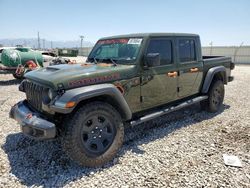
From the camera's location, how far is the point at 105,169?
3395 mm

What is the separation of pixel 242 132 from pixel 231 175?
1.78 metres

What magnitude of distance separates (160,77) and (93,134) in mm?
1701

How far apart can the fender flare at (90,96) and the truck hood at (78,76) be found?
0.37 feet

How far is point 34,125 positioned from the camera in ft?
10.3

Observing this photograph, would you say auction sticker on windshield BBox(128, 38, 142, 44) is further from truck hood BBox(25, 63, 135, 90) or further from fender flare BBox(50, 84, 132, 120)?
fender flare BBox(50, 84, 132, 120)

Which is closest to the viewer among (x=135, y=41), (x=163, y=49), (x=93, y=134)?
(x=93, y=134)

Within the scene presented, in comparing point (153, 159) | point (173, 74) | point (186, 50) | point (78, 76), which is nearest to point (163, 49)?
point (173, 74)

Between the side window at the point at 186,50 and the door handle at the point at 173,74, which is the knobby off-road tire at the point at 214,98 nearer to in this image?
the side window at the point at 186,50

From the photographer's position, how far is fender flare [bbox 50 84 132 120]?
3008 mm

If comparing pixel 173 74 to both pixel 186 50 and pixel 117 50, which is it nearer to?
pixel 186 50

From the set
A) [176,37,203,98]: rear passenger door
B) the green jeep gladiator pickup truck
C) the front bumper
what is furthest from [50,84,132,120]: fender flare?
[176,37,203,98]: rear passenger door

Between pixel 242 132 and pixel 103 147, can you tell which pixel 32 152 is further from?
pixel 242 132

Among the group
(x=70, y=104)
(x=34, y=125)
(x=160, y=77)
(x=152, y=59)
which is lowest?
(x=34, y=125)

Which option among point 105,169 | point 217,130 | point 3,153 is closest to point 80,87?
point 105,169
